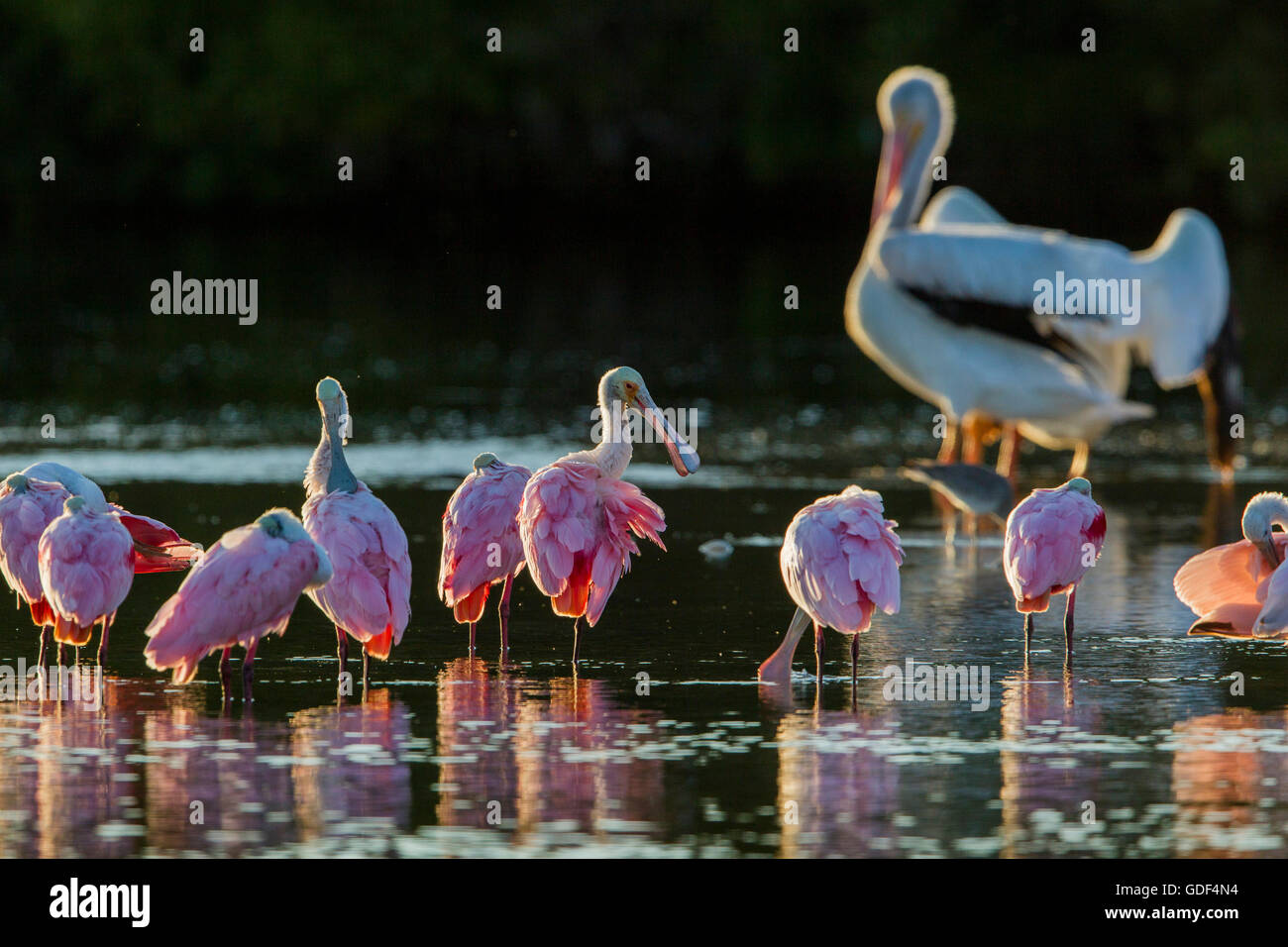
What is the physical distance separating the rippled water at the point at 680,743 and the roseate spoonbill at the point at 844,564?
0.31 meters

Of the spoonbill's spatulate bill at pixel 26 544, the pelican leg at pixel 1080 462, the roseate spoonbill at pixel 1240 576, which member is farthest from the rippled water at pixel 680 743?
the pelican leg at pixel 1080 462

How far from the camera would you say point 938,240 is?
15031 millimetres

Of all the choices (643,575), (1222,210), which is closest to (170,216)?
(1222,210)

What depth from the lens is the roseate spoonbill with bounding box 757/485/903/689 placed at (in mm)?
8055

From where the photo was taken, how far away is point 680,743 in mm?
7484

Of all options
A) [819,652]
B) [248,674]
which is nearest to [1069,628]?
[819,652]

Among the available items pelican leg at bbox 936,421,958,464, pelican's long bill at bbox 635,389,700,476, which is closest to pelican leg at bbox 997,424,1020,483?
pelican leg at bbox 936,421,958,464

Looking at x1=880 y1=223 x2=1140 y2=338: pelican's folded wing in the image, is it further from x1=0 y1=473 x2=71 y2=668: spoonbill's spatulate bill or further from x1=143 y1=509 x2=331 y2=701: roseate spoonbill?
x1=143 y1=509 x2=331 y2=701: roseate spoonbill

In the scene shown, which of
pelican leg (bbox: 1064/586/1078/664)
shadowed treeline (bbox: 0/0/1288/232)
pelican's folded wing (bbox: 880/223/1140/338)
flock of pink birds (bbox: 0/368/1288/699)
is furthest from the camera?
shadowed treeline (bbox: 0/0/1288/232)

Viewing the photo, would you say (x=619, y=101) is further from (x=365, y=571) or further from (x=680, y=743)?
(x=680, y=743)

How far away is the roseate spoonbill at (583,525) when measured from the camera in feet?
28.2

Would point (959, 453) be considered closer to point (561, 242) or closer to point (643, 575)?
point (643, 575)

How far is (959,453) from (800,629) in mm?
7269

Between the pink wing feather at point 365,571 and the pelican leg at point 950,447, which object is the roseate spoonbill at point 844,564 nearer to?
the pink wing feather at point 365,571
